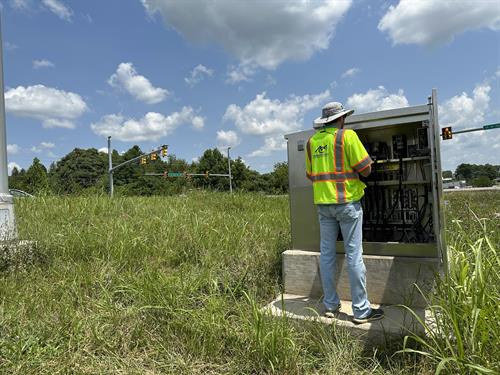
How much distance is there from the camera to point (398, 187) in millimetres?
4453

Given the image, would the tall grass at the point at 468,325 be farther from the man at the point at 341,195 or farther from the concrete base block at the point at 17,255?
the concrete base block at the point at 17,255

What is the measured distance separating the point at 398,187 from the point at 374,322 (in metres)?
1.71

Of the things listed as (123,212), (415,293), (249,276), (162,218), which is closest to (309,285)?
(249,276)

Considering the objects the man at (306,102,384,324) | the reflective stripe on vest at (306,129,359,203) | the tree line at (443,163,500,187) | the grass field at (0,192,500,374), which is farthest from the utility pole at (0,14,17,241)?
the tree line at (443,163,500,187)

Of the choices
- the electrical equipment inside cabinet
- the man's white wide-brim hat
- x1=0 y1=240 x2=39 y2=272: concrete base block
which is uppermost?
the man's white wide-brim hat

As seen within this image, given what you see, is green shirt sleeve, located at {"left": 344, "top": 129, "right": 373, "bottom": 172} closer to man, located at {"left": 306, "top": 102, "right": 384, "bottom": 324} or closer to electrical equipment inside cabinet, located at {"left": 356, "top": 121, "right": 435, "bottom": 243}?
man, located at {"left": 306, "top": 102, "right": 384, "bottom": 324}

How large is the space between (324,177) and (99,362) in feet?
8.27

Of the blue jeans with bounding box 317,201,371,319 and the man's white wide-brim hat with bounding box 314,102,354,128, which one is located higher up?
the man's white wide-brim hat with bounding box 314,102,354,128

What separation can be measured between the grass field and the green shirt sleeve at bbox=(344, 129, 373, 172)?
113 cm

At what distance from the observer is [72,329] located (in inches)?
135

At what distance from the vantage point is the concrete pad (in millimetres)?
3258

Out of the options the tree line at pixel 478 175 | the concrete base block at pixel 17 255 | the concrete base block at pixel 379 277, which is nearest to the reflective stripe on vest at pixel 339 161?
the concrete base block at pixel 379 277

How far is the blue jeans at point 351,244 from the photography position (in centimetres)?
347

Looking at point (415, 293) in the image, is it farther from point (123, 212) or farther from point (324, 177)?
point (123, 212)
